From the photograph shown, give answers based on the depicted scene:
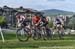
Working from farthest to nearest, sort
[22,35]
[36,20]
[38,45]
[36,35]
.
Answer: [36,20]
[36,35]
[22,35]
[38,45]

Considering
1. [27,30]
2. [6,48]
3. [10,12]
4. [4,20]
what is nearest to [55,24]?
[27,30]

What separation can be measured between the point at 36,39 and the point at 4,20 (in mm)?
15035

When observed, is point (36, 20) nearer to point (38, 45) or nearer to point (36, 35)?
point (36, 35)

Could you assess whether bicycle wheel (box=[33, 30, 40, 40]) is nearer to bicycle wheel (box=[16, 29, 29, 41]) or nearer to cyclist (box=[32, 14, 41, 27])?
cyclist (box=[32, 14, 41, 27])

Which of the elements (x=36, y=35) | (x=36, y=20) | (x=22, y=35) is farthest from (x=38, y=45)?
(x=36, y=20)

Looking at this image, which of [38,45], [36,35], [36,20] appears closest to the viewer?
[38,45]

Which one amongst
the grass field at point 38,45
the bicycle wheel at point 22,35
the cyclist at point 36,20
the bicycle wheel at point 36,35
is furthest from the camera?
the cyclist at point 36,20

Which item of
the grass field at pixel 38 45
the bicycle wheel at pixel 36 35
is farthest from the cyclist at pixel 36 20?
the grass field at pixel 38 45

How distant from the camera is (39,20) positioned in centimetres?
2316

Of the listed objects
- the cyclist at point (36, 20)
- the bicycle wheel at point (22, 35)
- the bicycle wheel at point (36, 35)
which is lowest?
the bicycle wheel at point (36, 35)

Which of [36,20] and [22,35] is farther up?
[36,20]

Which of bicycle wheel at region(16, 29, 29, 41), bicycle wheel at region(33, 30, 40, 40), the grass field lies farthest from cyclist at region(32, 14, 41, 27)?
bicycle wheel at region(16, 29, 29, 41)

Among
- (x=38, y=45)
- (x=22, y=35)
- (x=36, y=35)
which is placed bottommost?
(x=36, y=35)

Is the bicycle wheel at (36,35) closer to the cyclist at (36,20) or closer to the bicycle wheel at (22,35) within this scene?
the cyclist at (36,20)
